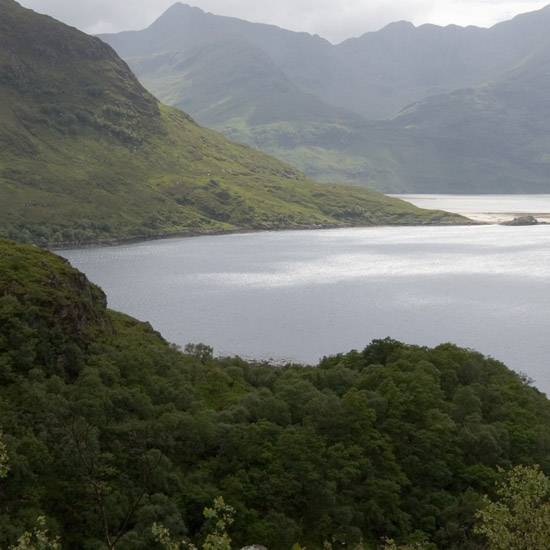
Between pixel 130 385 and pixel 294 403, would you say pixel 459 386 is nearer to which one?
pixel 294 403

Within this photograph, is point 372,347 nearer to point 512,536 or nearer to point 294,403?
point 294,403

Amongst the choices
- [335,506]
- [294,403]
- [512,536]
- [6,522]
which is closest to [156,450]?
[6,522]

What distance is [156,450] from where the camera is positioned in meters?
57.4

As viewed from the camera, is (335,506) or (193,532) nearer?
(193,532)

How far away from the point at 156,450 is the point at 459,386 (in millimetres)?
47165

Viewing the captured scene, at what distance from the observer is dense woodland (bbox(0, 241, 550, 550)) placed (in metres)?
53.1

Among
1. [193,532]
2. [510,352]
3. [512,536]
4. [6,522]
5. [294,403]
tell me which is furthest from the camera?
[510,352]

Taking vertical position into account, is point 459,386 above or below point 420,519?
above

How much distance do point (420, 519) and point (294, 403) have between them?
19751mm

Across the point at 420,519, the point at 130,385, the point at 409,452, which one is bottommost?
the point at 420,519

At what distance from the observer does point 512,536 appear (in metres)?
33.1

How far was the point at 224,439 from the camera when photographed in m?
65.1

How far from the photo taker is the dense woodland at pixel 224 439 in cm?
5309

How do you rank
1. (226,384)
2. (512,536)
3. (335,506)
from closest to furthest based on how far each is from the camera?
(512,536)
(335,506)
(226,384)
